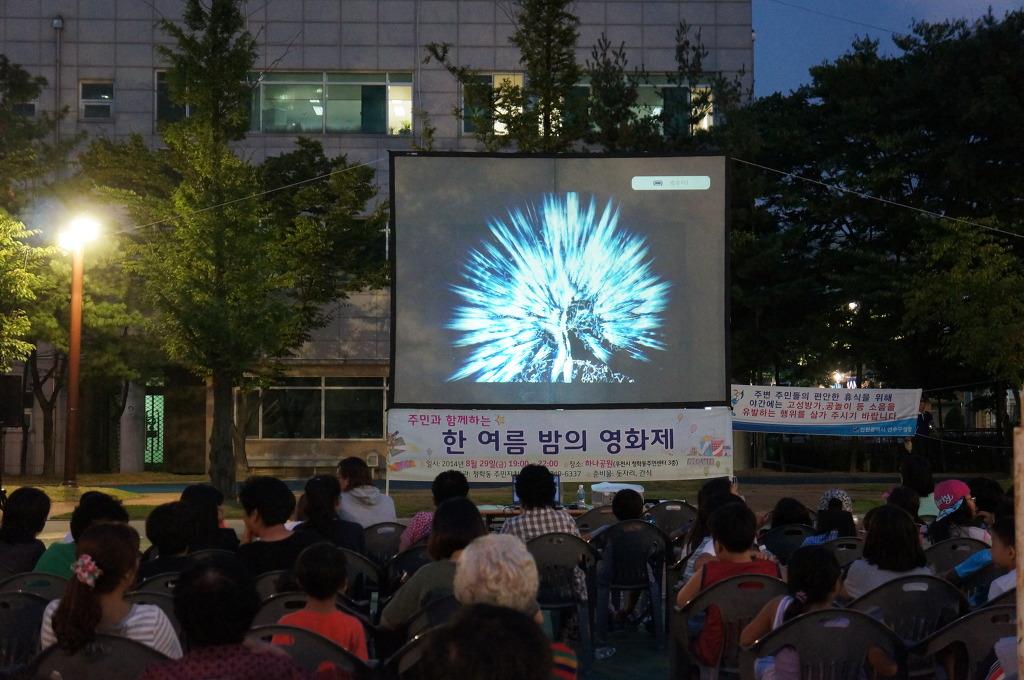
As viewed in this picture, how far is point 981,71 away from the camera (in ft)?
87.0

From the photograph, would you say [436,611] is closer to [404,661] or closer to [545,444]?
[404,661]

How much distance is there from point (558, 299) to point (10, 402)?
11.2 metres

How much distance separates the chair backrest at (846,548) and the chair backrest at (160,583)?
3.49 meters

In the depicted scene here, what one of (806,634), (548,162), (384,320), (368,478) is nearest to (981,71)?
(384,320)

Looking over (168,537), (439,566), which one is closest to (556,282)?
(168,537)

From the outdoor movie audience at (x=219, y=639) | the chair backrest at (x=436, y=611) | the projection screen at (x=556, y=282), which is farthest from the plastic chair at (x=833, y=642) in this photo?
the projection screen at (x=556, y=282)

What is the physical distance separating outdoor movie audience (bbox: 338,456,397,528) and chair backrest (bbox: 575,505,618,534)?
2012mm

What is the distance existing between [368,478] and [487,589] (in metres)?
4.84

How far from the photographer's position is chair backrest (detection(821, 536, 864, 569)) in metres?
6.59

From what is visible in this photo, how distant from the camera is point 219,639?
10.4 ft

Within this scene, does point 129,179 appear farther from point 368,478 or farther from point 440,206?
point 368,478

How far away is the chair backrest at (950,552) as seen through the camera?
6602mm

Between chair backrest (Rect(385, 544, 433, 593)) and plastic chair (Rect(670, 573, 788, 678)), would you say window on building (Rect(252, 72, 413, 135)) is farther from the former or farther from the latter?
plastic chair (Rect(670, 573, 788, 678))

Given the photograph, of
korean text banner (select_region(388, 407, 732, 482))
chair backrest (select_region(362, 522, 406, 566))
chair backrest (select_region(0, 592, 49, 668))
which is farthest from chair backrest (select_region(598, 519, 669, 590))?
korean text banner (select_region(388, 407, 732, 482))
